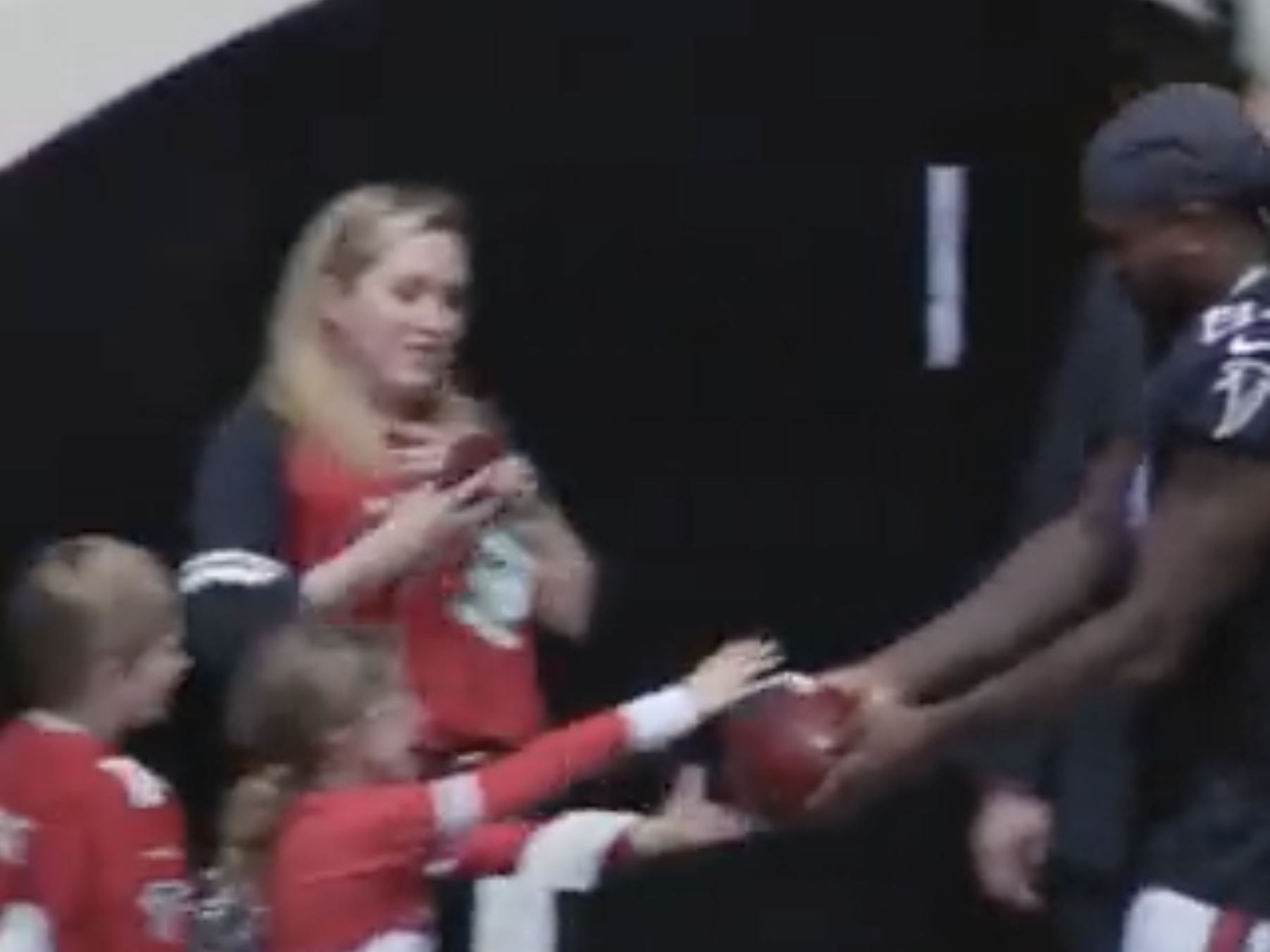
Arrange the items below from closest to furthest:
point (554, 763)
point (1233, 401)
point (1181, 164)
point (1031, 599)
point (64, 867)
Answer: point (1233, 401)
point (1181, 164)
point (64, 867)
point (1031, 599)
point (554, 763)

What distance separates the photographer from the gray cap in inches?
183

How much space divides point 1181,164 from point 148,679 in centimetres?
138

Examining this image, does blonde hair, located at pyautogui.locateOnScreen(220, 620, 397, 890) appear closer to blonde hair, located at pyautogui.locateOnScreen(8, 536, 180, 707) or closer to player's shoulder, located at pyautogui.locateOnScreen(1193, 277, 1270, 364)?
blonde hair, located at pyautogui.locateOnScreen(8, 536, 180, 707)

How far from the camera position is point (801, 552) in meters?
6.32

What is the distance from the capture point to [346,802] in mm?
4961

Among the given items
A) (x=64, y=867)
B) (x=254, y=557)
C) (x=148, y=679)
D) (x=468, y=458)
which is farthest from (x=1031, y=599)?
(x=64, y=867)

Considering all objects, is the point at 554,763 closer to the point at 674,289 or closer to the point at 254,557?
the point at 254,557

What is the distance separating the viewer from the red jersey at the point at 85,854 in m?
4.96

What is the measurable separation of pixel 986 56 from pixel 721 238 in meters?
0.48

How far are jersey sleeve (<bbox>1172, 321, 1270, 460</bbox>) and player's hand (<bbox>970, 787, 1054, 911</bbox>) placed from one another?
1.15 m

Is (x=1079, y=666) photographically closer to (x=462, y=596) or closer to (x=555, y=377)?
(x=462, y=596)

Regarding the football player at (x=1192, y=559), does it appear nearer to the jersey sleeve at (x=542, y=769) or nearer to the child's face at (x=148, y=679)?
the jersey sleeve at (x=542, y=769)

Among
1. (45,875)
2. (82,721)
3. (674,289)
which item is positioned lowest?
(45,875)

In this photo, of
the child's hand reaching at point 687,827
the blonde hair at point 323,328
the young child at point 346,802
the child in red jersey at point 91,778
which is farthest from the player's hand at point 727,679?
the child in red jersey at point 91,778
